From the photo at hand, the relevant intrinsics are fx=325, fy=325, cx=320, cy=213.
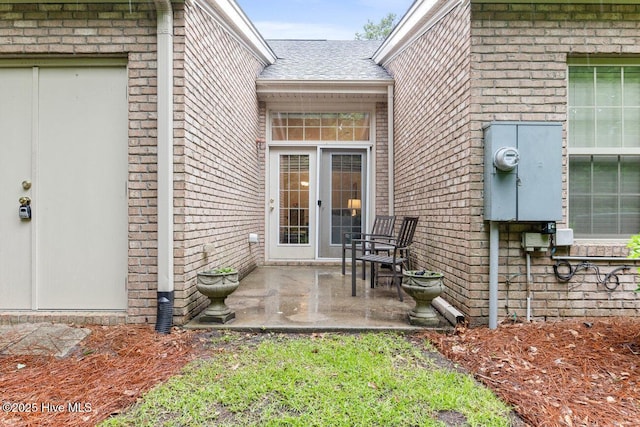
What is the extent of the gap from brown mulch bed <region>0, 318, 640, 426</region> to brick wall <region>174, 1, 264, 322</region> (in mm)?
555

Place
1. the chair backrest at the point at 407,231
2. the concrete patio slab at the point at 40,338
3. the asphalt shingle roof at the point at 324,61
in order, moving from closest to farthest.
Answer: the concrete patio slab at the point at 40,338
the chair backrest at the point at 407,231
the asphalt shingle roof at the point at 324,61

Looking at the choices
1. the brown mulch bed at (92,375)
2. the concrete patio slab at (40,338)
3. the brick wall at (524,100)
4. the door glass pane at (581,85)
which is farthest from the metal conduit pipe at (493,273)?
the concrete patio slab at (40,338)

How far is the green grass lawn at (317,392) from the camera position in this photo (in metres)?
1.61

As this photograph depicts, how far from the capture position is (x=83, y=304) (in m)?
2.87

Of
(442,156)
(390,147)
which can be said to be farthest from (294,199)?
(442,156)

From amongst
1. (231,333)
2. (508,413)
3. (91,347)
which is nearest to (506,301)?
(508,413)

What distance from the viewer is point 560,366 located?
6.99 ft

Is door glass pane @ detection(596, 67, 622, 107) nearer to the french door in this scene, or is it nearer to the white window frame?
the white window frame

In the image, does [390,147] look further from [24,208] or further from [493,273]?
[24,208]

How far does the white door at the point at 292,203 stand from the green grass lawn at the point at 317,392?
11.2 feet

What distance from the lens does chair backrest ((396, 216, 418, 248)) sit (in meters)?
3.67

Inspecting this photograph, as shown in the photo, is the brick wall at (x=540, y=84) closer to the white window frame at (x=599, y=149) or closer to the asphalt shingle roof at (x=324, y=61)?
the white window frame at (x=599, y=149)

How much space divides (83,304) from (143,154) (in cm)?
143

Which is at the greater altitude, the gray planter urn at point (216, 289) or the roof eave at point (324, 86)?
the roof eave at point (324, 86)
